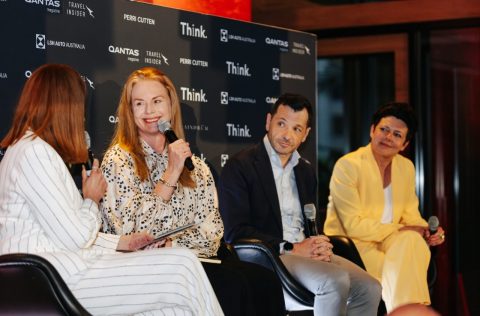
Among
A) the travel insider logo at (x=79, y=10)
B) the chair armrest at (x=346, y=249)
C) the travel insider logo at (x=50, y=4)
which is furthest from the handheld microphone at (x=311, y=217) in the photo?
the travel insider logo at (x=50, y=4)

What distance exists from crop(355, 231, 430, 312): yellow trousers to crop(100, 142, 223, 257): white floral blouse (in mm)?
1287

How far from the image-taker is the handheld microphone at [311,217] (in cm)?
462

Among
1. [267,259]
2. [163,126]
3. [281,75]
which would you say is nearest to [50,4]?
[163,126]

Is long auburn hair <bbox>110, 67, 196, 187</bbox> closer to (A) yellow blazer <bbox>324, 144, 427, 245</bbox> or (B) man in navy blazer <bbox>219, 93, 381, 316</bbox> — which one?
(B) man in navy blazer <bbox>219, 93, 381, 316</bbox>

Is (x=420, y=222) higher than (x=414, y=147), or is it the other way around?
(x=414, y=147)

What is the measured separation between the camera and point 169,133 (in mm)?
4031

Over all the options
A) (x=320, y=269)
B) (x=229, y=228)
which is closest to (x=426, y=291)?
(x=320, y=269)

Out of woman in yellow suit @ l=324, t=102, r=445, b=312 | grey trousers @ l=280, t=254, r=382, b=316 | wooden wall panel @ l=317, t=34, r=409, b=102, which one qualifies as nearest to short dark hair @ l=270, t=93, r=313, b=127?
woman in yellow suit @ l=324, t=102, r=445, b=312

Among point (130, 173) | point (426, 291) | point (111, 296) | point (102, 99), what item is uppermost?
point (102, 99)

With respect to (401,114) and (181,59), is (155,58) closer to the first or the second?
(181,59)

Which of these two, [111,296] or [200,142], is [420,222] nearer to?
[200,142]

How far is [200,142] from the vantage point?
512 centimetres

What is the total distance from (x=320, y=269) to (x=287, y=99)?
39.8 inches

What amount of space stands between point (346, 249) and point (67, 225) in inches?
87.2
